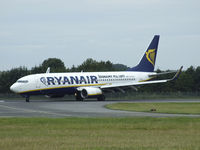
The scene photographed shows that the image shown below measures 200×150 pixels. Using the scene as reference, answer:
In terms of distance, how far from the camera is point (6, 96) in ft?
262

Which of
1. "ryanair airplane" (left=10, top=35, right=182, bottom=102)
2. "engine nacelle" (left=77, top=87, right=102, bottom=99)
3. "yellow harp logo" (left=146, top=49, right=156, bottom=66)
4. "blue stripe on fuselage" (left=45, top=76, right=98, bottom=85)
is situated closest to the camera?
"ryanair airplane" (left=10, top=35, right=182, bottom=102)

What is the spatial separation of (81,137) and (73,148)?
4021 mm

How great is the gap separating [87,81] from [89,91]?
2925 millimetres

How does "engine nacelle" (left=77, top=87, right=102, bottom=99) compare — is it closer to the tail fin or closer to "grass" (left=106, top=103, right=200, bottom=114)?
the tail fin

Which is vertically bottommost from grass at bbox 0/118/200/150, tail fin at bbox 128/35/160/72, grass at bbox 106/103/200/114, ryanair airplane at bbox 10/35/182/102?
grass at bbox 0/118/200/150

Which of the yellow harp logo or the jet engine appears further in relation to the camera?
the yellow harp logo

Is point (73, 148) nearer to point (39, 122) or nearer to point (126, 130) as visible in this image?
point (126, 130)

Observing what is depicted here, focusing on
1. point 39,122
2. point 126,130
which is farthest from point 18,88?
point 126,130

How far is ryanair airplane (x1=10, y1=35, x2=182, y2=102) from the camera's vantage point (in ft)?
200

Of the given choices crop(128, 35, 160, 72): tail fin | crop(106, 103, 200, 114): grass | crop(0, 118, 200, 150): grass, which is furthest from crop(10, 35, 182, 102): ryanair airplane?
crop(0, 118, 200, 150): grass

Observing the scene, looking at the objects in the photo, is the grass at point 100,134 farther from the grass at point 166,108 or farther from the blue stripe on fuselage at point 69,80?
the blue stripe on fuselage at point 69,80

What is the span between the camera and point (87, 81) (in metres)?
66.5

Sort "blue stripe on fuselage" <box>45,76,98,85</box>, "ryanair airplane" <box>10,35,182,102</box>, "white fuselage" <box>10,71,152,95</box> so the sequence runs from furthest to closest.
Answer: "blue stripe on fuselage" <box>45,76,98,85</box>
"ryanair airplane" <box>10,35,182,102</box>
"white fuselage" <box>10,71,152,95</box>

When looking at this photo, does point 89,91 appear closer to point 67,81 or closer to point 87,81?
point 87,81
